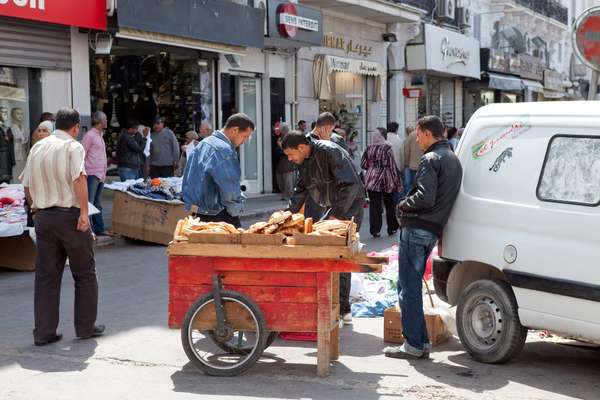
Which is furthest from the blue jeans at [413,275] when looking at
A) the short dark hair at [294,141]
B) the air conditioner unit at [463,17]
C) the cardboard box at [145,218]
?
the air conditioner unit at [463,17]

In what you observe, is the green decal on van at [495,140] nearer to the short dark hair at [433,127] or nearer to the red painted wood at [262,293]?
the short dark hair at [433,127]

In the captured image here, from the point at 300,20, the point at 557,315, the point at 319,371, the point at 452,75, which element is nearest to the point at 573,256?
the point at 557,315

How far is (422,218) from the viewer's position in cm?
612

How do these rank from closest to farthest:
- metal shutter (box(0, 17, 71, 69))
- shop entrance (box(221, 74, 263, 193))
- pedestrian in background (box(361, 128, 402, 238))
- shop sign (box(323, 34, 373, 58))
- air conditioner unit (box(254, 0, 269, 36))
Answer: metal shutter (box(0, 17, 71, 69))
pedestrian in background (box(361, 128, 402, 238))
air conditioner unit (box(254, 0, 269, 36))
shop entrance (box(221, 74, 263, 193))
shop sign (box(323, 34, 373, 58))

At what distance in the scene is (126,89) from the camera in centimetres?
1773

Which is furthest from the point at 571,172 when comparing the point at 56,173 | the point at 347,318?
the point at 56,173

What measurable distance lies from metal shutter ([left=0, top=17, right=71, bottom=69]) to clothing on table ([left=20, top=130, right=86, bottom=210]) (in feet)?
23.8

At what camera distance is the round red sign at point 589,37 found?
8516 mm

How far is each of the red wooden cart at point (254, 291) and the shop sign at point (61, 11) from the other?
8055 mm

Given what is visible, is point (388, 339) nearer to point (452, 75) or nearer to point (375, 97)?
point (375, 97)

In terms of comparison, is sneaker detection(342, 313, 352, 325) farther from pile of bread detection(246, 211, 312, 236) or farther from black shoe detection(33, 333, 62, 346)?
black shoe detection(33, 333, 62, 346)

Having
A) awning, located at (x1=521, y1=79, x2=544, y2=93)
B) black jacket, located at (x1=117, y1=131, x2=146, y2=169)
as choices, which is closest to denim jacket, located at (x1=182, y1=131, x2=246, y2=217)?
black jacket, located at (x1=117, y1=131, x2=146, y2=169)

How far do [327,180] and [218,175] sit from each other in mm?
972

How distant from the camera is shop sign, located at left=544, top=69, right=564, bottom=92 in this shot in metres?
39.0
